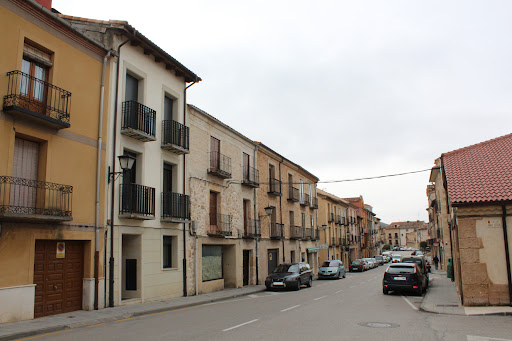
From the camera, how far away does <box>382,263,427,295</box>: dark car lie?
18.3m

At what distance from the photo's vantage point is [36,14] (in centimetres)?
1194

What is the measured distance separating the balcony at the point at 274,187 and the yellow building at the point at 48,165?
1639 cm

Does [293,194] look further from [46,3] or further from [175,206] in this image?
[46,3]

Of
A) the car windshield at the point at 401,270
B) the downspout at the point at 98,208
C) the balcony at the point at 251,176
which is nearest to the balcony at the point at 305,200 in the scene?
the balcony at the point at 251,176

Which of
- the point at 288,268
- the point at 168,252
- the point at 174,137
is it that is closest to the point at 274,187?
the point at 288,268

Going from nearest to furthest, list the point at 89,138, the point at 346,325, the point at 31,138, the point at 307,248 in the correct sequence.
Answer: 1. the point at 346,325
2. the point at 31,138
3. the point at 89,138
4. the point at 307,248

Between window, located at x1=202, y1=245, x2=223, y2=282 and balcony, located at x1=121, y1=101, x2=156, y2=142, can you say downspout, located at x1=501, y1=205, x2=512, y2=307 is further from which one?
window, located at x1=202, y1=245, x2=223, y2=282

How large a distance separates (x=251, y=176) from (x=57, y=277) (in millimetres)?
15183

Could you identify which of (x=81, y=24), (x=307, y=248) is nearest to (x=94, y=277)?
(x=81, y=24)

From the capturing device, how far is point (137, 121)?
15.3 meters

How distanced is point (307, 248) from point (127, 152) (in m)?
24.2

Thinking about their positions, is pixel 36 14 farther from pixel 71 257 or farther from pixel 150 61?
pixel 71 257

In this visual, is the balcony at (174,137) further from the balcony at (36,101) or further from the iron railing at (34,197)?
the iron railing at (34,197)

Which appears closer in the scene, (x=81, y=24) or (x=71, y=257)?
(x=71, y=257)
